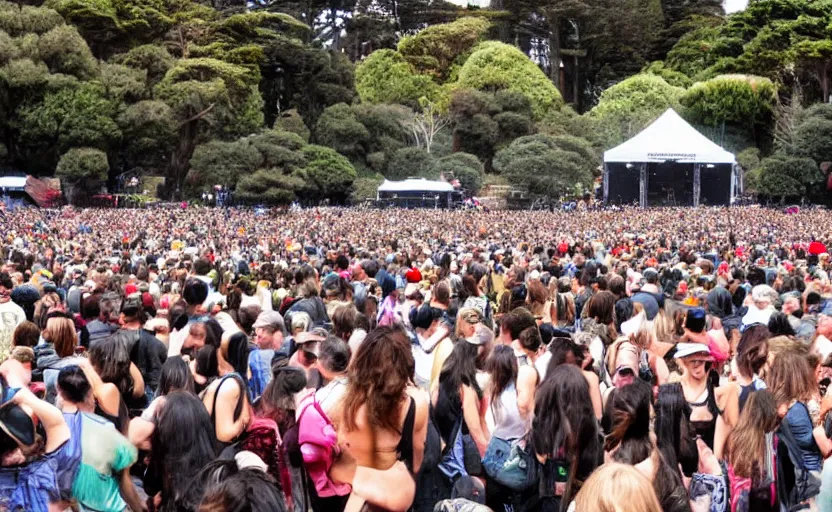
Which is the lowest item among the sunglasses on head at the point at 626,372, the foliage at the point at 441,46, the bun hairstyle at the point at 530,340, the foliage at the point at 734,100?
the sunglasses on head at the point at 626,372

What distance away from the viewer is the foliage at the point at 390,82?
57.2 metres

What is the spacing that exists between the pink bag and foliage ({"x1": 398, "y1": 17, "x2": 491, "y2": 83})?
189ft

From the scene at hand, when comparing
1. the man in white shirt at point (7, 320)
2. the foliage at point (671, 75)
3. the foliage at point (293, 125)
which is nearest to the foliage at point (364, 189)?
the foliage at point (293, 125)

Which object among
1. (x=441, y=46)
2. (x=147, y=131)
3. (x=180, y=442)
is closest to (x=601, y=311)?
(x=180, y=442)

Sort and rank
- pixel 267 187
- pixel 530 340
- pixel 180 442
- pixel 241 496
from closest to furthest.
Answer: pixel 241 496, pixel 180 442, pixel 530 340, pixel 267 187

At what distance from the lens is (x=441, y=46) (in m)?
61.8

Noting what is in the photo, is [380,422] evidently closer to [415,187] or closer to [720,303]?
[720,303]

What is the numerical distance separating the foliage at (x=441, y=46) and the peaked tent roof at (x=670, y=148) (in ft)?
64.8

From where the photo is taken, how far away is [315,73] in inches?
2098

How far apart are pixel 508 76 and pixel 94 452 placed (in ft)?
176

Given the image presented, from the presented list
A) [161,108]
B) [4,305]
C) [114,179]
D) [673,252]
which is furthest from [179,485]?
[114,179]

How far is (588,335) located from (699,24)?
210ft

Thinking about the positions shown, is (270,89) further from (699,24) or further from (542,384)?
(542,384)

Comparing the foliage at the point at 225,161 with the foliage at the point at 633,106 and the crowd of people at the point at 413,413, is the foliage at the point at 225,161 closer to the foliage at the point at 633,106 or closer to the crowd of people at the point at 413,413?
the foliage at the point at 633,106
